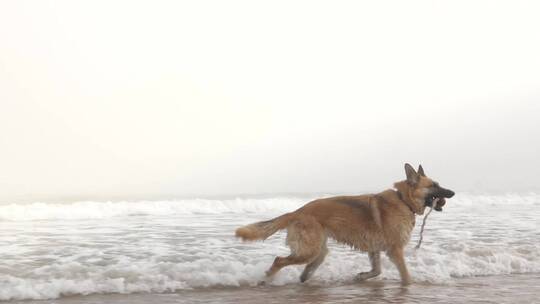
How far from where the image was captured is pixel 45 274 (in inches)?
279

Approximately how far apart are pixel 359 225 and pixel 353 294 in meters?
1.11

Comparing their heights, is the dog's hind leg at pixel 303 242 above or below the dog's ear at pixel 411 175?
below

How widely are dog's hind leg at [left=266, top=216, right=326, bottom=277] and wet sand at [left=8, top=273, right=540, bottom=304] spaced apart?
333mm

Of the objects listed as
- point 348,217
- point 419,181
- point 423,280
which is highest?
point 419,181

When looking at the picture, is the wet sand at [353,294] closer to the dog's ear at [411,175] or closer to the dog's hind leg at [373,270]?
the dog's hind leg at [373,270]

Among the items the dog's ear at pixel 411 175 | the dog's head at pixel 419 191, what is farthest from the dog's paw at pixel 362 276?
the dog's ear at pixel 411 175

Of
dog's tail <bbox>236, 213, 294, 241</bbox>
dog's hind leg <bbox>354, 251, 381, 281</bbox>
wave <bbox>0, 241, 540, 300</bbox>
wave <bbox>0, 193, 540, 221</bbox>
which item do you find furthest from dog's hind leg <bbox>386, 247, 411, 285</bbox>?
wave <bbox>0, 193, 540, 221</bbox>

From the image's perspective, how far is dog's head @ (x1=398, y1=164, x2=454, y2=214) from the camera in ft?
24.5

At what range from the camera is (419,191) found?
24.6ft

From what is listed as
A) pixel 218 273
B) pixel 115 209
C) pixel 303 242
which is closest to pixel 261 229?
pixel 303 242

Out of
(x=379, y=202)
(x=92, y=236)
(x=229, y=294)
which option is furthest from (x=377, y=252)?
(x=92, y=236)

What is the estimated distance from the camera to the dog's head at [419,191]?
7.48m

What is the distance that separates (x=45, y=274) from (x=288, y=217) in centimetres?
336

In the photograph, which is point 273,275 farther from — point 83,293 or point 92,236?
point 92,236
